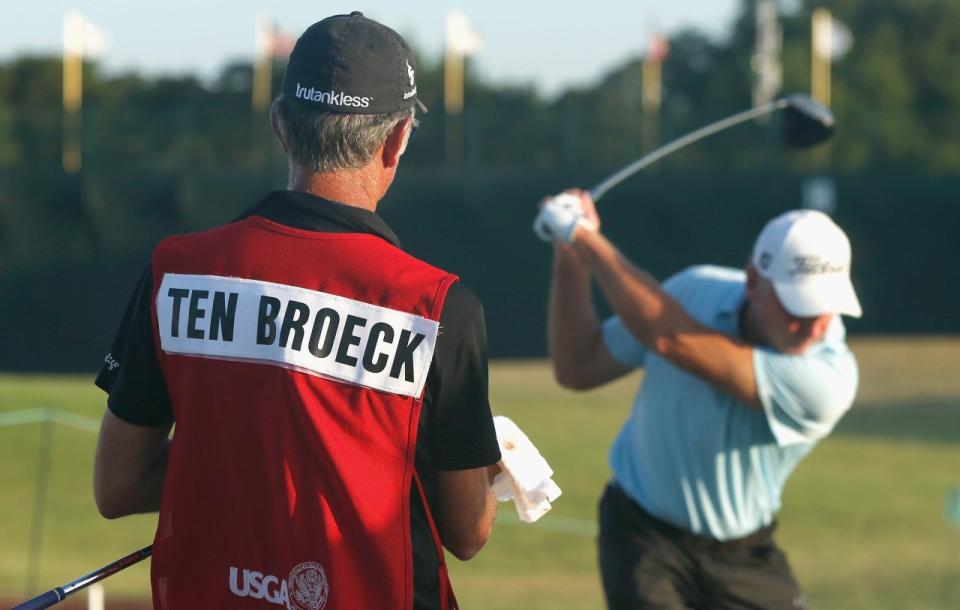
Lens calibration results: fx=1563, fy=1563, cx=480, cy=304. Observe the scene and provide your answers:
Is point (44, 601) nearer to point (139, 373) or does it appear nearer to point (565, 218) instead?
point (139, 373)

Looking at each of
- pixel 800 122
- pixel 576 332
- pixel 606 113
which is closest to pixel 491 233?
pixel 606 113

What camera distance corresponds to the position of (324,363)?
253cm

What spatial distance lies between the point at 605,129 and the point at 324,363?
27725 millimetres

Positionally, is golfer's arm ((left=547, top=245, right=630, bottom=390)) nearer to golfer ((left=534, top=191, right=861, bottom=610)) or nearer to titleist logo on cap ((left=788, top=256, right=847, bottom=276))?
golfer ((left=534, top=191, right=861, bottom=610))

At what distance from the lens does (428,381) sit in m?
2.54

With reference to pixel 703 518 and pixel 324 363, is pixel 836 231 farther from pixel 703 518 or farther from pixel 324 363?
pixel 324 363

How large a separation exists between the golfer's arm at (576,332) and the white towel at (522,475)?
6.71ft

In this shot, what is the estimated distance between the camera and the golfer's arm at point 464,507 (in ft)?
8.61

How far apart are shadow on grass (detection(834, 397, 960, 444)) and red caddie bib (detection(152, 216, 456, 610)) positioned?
16.3 meters

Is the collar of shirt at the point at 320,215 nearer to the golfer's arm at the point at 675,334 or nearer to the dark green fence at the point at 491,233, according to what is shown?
the golfer's arm at the point at 675,334

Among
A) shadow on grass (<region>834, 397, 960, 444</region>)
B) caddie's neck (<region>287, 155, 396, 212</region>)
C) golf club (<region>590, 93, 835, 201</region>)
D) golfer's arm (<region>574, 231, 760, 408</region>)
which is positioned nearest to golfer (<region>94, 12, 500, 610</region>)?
caddie's neck (<region>287, 155, 396, 212</region>)

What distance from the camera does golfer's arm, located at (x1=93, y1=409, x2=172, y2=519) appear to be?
107 inches

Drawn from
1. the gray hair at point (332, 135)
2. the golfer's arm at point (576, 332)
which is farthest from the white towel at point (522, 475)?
the golfer's arm at point (576, 332)

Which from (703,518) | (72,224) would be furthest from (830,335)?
(72,224)
